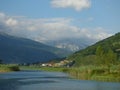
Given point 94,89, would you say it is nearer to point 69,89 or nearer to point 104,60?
point 69,89

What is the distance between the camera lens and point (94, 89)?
292 ft

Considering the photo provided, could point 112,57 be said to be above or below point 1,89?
above

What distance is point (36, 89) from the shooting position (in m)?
86.5

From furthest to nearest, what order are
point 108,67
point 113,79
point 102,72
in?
point 108,67 → point 102,72 → point 113,79

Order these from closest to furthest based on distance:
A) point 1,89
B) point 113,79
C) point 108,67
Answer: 1. point 1,89
2. point 113,79
3. point 108,67

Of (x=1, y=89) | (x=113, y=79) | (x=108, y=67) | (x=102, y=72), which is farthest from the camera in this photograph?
(x=108, y=67)

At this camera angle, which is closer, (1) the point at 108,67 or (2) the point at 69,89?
(2) the point at 69,89

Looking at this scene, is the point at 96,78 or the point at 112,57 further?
the point at 112,57

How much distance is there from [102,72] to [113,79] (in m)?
16.3

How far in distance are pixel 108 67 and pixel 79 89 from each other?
66227mm

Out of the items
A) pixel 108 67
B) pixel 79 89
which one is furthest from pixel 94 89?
pixel 108 67

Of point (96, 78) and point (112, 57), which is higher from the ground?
point (112, 57)

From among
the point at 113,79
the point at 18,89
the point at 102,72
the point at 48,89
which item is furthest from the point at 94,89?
the point at 102,72

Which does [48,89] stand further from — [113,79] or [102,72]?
[102,72]
